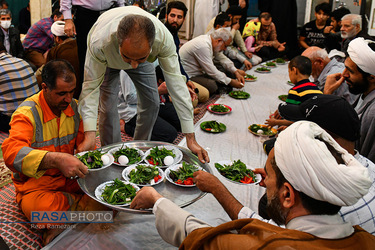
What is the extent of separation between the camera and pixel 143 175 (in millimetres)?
1808

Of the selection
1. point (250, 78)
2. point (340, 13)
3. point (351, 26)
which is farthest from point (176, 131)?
point (340, 13)

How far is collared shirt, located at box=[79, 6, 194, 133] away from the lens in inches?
80.6

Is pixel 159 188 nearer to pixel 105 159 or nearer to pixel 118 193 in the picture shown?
pixel 118 193

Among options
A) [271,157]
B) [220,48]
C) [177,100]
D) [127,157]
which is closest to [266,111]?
[220,48]

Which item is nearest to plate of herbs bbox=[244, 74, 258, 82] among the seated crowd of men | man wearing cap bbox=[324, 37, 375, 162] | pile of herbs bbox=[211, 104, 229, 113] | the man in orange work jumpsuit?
the seated crowd of men

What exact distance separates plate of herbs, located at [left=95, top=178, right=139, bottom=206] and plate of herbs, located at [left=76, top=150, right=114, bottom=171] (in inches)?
6.1

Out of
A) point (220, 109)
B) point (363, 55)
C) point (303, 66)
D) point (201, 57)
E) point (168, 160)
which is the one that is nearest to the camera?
point (168, 160)

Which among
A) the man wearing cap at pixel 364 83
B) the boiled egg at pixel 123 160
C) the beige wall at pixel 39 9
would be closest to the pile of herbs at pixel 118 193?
the boiled egg at pixel 123 160

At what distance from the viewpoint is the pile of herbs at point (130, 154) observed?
1.98m

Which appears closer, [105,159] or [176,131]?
[105,159]

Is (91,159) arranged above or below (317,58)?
below

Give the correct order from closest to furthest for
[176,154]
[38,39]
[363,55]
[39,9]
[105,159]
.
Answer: [105,159] < [176,154] < [363,55] < [38,39] < [39,9]

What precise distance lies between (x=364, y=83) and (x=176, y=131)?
1807 mm

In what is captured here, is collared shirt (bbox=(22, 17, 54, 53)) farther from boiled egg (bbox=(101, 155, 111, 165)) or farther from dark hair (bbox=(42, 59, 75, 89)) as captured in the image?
boiled egg (bbox=(101, 155, 111, 165))
